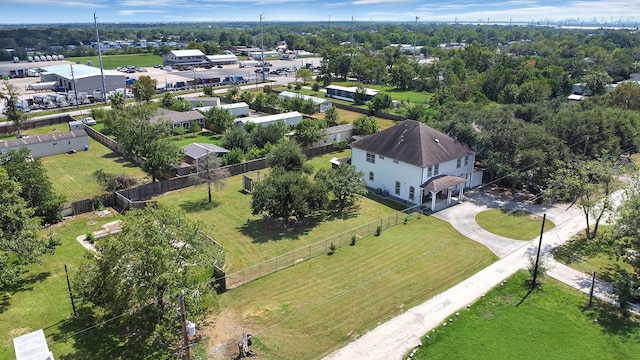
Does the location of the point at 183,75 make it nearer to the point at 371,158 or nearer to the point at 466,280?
the point at 371,158

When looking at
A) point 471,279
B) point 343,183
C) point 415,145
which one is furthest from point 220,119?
point 471,279

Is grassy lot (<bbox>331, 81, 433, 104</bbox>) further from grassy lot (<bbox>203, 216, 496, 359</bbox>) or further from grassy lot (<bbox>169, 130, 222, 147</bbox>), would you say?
grassy lot (<bbox>203, 216, 496, 359</bbox>)

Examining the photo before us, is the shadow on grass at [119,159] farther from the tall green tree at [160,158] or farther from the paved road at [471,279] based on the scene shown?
the paved road at [471,279]

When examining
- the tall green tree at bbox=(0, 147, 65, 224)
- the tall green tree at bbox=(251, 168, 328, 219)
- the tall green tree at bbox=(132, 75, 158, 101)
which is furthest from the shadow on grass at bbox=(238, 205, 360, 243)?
the tall green tree at bbox=(132, 75, 158, 101)

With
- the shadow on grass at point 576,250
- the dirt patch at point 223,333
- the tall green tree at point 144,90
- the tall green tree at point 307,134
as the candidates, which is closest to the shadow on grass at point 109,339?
the dirt patch at point 223,333

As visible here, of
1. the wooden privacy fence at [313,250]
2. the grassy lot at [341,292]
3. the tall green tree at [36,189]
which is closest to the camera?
the grassy lot at [341,292]

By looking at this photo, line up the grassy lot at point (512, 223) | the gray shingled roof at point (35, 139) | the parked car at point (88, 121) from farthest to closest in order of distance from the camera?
the parked car at point (88, 121), the gray shingled roof at point (35, 139), the grassy lot at point (512, 223)
